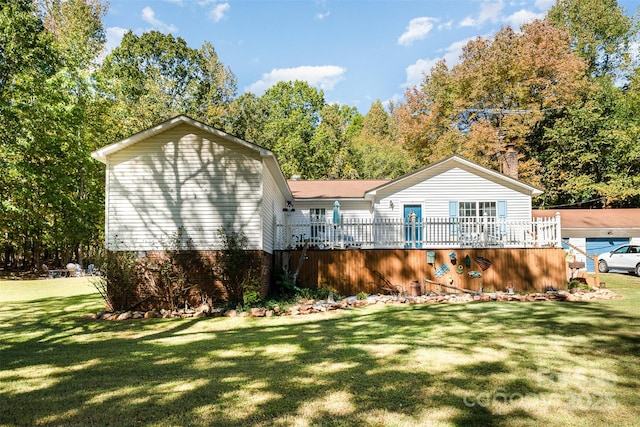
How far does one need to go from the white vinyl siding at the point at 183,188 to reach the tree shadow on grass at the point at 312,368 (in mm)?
2799

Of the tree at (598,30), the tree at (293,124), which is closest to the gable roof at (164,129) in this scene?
the tree at (293,124)

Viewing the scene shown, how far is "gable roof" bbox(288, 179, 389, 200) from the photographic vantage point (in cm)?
1895

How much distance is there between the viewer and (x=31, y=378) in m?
5.18

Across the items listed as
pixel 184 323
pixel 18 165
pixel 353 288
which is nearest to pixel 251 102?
pixel 18 165

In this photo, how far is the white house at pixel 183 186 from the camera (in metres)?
11.0

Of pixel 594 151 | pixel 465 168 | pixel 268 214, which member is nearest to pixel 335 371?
pixel 268 214

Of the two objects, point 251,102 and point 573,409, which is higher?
point 251,102

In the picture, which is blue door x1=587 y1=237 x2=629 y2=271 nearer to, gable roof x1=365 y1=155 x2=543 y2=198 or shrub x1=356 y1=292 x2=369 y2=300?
gable roof x1=365 y1=155 x2=543 y2=198

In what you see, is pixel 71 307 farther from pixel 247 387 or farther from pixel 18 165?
pixel 18 165

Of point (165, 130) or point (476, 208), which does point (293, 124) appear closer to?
point (476, 208)

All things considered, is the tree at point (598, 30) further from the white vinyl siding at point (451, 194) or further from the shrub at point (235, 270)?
the shrub at point (235, 270)

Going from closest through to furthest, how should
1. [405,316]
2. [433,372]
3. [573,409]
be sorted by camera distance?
1. [573,409]
2. [433,372]
3. [405,316]

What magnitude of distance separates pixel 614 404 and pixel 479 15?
96.0 feet

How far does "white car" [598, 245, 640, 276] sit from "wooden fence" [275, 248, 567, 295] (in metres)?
8.96
